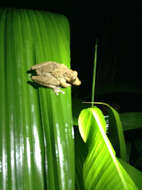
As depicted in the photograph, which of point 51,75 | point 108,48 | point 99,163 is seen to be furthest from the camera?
point 108,48

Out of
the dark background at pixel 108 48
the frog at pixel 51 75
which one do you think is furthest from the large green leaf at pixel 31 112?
the dark background at pixel 108 48

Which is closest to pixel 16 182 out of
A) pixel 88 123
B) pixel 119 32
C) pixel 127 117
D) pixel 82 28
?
pixel 88 123

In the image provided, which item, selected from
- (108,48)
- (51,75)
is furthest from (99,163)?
(108,48)

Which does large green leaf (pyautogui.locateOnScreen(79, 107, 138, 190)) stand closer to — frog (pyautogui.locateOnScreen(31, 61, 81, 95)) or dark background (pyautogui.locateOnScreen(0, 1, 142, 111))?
frog (pyautogui.locateOnScreen(31, 61, 81, 95))

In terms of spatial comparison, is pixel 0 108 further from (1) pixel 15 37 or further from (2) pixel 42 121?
(1) pixel 15 37

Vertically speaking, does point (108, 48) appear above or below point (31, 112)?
above

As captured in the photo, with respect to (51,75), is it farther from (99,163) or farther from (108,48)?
(108,48)
